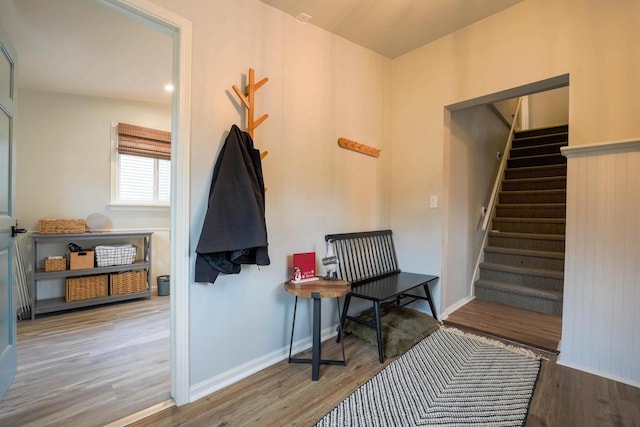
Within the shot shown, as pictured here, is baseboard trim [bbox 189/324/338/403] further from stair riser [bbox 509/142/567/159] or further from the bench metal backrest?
stair riser [bbox 509/142/567/159]

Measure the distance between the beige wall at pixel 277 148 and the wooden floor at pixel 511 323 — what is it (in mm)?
1348

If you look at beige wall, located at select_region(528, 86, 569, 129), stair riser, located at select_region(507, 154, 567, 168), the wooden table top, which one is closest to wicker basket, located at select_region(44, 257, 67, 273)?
the wooden table top

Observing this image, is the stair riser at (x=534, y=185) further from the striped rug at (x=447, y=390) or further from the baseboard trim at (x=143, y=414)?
the baseboard trim at (x=143, y=414)

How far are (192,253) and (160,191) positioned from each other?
9.21 ft

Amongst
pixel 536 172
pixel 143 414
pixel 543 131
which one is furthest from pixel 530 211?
pixel 143 414

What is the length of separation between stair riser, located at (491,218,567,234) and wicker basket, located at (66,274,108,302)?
5.12m

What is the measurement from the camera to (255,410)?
160 cm

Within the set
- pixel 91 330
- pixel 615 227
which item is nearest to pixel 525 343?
pixel 615 227

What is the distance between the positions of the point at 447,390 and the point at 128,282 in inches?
141

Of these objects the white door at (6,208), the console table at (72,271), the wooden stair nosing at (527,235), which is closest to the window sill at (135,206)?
the console table at (72,271)

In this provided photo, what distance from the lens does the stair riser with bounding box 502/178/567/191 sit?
12.9 feet

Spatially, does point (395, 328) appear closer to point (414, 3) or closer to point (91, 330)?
point (414, 3)

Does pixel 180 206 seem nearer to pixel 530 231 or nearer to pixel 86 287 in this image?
pixel 86 287

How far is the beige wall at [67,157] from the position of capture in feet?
10.4
